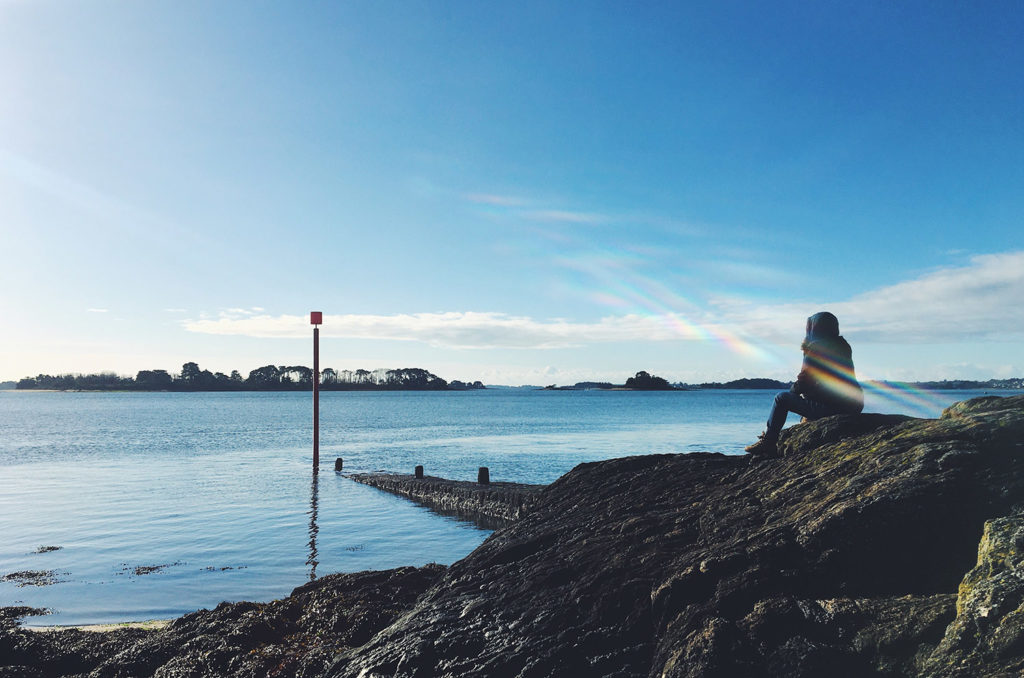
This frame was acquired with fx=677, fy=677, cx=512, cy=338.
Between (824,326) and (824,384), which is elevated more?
(824,326)

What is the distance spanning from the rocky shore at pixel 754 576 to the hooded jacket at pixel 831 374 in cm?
75

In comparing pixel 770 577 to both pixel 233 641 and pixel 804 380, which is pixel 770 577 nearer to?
pixel 804 380

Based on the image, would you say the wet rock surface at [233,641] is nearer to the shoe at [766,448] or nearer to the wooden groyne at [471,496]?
the shoe at [766,448]

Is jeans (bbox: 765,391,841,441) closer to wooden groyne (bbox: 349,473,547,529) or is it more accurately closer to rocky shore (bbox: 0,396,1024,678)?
rocky shore (bbox: 0,396,1024,678)

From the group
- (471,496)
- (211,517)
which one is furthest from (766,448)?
(211,517)

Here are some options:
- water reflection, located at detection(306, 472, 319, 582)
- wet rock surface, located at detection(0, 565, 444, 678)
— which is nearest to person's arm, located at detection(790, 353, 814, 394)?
wet rock surface, located at detection(0, 565, 444, 678)

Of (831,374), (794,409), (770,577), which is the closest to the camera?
(770,577)

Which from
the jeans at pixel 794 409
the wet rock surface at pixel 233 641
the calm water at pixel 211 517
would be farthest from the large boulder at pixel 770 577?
the calm water at pixel 211 517

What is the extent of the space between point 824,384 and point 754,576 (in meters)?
3.85

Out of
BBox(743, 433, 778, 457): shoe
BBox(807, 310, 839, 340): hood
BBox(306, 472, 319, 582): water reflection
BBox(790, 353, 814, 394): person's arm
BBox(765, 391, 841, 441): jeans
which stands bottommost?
BBox(306, 472, 319, 582): water reflection

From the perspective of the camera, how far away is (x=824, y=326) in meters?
8.06

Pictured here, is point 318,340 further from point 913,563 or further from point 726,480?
point 913,563

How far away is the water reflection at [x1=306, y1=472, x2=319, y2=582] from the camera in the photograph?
1682 cm

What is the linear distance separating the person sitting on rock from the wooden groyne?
1408 centimetres
